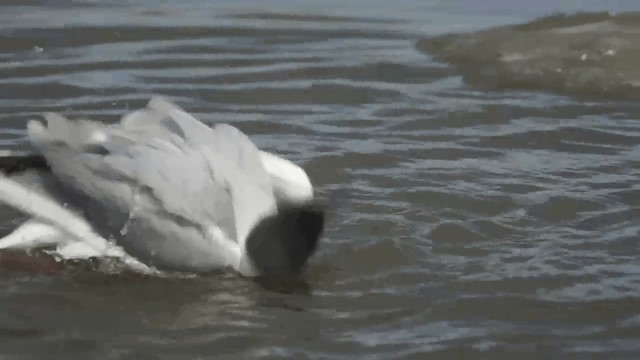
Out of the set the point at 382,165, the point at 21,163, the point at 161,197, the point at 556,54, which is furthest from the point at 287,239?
the point at 556,54

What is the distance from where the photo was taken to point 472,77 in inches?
361

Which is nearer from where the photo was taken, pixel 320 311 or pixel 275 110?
pixel 320 311

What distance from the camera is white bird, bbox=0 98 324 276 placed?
18.4ft

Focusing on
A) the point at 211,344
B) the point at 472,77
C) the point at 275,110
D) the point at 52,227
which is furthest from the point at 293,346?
the point at 472,77

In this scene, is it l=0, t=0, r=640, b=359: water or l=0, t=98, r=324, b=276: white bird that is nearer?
l=0, t=0, r=640, b=359: water

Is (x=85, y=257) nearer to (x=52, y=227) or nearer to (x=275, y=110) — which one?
(x=52, y=227)

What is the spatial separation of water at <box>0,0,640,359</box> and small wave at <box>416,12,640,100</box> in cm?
2

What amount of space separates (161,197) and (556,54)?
15.3ft

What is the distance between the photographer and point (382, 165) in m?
7.25

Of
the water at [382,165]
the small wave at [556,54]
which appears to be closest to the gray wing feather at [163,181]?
the water at [382,165]

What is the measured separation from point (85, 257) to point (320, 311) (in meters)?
0.90

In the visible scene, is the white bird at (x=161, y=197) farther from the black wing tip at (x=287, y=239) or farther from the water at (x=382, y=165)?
the water at (x=382, y=165)

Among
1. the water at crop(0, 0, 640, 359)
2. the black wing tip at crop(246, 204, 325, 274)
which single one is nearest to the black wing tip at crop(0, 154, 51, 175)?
the water at crop(0, 0, 640, 359)

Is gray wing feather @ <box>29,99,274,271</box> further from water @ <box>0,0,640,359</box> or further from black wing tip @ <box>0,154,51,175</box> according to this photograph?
water @ <box>0,0,640,359</box>
